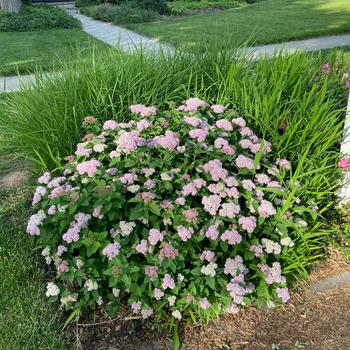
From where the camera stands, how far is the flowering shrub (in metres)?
2.13

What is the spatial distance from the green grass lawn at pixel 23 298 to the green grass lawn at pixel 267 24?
212 inches

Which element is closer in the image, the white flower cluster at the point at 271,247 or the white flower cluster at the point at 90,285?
the white flower cluster at the point at 90,285

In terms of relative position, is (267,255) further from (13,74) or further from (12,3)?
(12,3)

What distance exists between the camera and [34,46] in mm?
8555

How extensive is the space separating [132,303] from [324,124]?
5.68 ft

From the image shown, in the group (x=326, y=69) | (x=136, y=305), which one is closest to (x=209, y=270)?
(x=136, y=305)

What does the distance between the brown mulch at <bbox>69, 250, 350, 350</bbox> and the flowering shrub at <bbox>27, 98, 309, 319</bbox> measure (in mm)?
103

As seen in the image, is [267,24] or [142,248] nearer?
[142,248]

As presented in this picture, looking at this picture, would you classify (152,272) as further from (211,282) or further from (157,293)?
(211,282)

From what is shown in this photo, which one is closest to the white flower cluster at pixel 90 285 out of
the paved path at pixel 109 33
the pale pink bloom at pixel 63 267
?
the pale pink bloom at pixel 63 267

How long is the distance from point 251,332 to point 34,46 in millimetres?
7880

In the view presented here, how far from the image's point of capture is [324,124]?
2.86 meters

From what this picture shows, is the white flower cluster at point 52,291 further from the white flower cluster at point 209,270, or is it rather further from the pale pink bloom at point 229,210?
the pale pink bloom at point 229,210

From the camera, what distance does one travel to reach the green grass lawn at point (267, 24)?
8.48 meters
